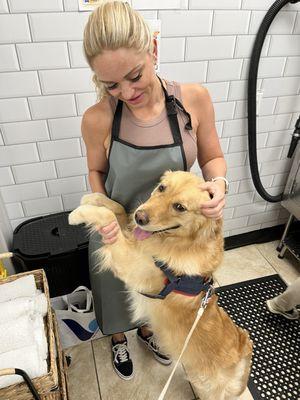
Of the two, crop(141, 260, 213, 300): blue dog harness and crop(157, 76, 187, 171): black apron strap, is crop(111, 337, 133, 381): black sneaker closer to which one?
crop(141, 260, 213, 300): blue dog harness

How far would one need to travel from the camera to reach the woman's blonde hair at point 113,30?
991mm

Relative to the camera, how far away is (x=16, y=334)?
127 centimetres

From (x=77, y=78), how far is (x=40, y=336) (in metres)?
1.35

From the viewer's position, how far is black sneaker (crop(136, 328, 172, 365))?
1.91 meters

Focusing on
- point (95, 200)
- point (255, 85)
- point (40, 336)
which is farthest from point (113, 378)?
point (255, 85)

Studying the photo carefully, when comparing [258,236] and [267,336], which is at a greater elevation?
[258,236]

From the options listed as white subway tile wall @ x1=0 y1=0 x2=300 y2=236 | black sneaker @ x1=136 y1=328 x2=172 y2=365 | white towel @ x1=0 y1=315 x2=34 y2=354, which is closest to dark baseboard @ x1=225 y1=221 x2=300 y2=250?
white subway tile wall @ x1=0 y1=0 x2=300 y2=236

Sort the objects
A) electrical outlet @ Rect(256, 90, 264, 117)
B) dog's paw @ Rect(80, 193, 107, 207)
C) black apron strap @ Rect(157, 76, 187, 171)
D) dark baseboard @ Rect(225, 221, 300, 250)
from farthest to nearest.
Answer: dark baseboard @ Rect(225, 221, 300, 250), electrical outlet @ Rect(256, 90, 264, 117), dog's paw @ Rect(80, 193, 107, 207), black apron strap @ Rect(157, 76, 187, 171)

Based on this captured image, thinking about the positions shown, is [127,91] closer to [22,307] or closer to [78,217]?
[78,217]

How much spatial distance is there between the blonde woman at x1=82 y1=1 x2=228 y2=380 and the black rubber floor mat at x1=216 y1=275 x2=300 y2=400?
40.7 inches

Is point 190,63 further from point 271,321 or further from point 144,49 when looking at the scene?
point 271,321

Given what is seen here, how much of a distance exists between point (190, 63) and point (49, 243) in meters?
1.44

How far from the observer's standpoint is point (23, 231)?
201 centimetres

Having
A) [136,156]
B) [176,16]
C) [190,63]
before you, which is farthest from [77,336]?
[176,16]
